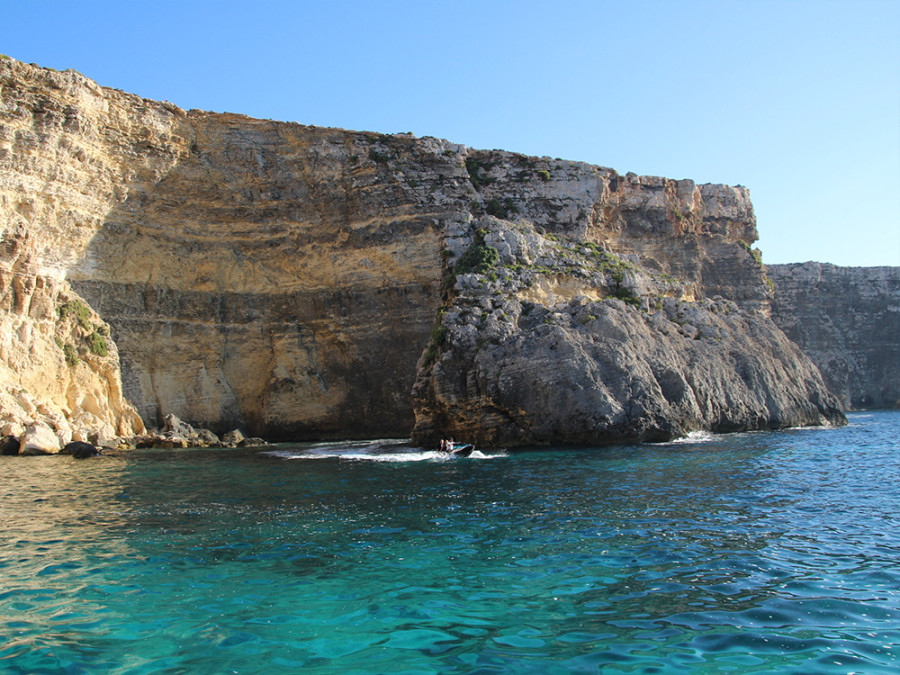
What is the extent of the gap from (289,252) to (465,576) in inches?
1391

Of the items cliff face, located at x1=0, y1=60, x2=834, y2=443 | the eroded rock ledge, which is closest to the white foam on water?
the eroded rock ledge

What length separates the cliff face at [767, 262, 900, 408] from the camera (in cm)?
7088

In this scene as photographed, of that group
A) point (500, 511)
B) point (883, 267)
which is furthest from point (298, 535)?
point (883, 267)

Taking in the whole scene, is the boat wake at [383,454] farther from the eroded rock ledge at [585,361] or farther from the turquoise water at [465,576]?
the turquoise water at [465,576]

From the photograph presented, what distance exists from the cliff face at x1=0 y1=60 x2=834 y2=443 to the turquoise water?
69.3 ft

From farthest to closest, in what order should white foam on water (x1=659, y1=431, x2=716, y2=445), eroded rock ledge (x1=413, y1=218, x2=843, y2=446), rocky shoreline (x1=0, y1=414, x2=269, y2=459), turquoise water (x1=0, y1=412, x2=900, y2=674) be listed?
eroded rock ledge (x1=413, y1=218, x2=843, y2=446), white foam on water (x1=659, y1=431, x2=716, y2=445), rocky shoreline (x1=0, y1=414, x2=269, y2=459), turquoise water (x1=0, y1=412, x2=900, y2=674)

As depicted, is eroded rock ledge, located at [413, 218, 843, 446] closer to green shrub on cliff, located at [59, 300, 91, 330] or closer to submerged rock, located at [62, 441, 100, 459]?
submerged rock, located at [62, 441, 100, 459]

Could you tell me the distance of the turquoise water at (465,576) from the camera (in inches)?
236

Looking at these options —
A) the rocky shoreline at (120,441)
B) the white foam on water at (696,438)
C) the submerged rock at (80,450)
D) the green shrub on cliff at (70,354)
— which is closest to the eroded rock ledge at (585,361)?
the white foam on water at (696,438)

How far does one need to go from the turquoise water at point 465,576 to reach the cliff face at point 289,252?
Result: 2112 centimetres

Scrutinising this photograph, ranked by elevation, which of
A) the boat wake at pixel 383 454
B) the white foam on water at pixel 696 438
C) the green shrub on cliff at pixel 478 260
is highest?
the green shrub on cliff at pixel 478 260

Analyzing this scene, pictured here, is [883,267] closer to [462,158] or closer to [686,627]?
[462,158]

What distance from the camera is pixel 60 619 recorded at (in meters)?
6.95

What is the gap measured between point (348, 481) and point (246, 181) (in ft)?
93.5
